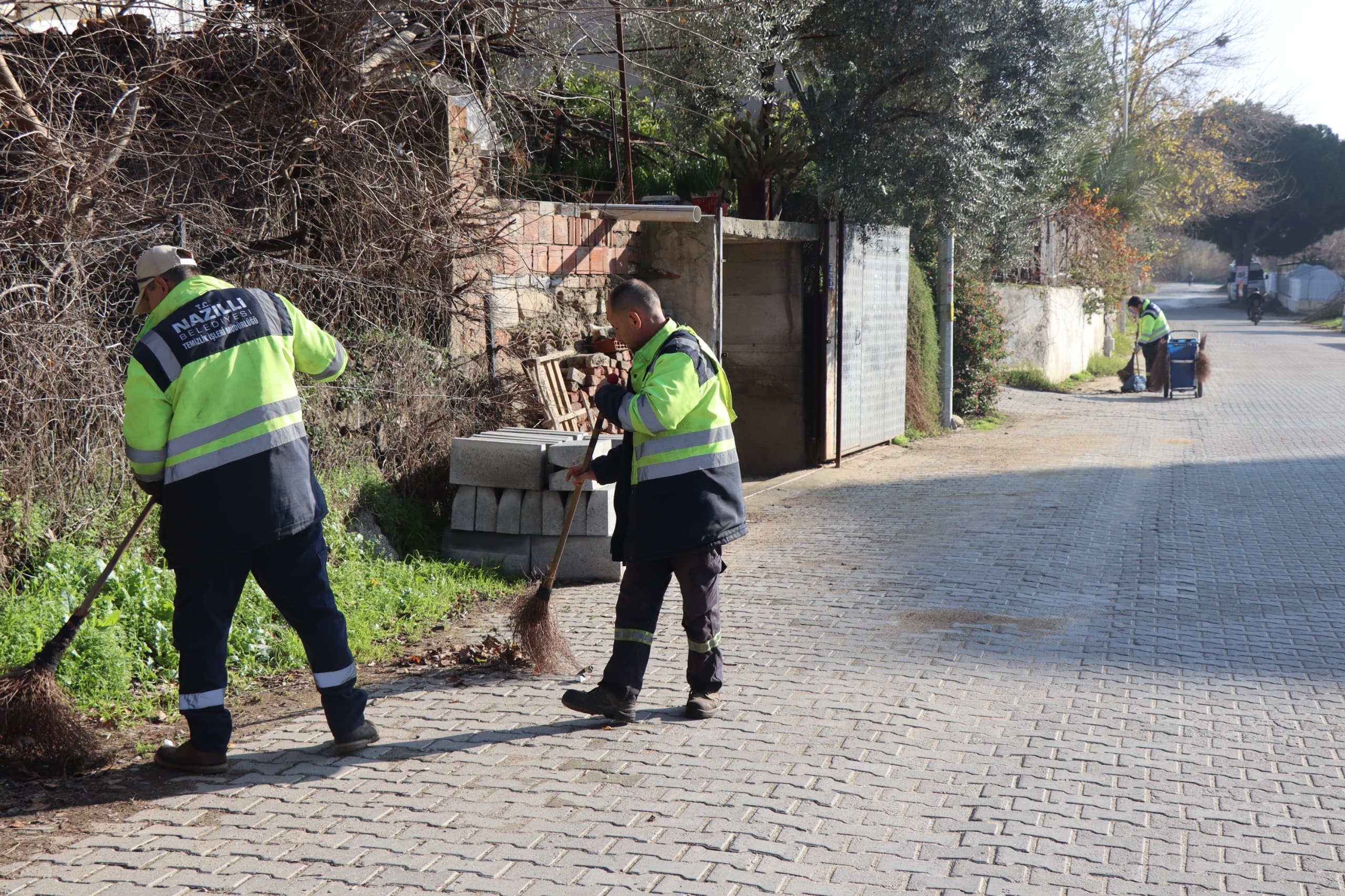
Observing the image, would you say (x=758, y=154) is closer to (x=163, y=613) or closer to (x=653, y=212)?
(x=653, y=212)

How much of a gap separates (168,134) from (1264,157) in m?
55.5

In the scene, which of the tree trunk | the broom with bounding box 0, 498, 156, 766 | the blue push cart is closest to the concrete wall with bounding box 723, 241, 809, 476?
the tree trunk

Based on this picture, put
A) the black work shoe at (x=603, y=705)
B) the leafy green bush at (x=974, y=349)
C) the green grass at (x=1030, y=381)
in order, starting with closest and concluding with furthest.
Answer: the black work shoe at (x=603, y=705) → the leafy green bush at (x=974, y=349) → the green grass at (x=1030, y=381)

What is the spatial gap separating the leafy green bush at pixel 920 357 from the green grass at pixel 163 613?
8.29 metres

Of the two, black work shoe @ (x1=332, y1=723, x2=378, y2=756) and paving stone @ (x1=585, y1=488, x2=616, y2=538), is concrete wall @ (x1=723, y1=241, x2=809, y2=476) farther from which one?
black work shoe @ (x1=332, y1=723, x2=378, y2=756)

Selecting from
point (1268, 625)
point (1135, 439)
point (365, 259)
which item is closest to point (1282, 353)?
point (1135, 439)

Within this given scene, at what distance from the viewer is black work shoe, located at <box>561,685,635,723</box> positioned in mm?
4520

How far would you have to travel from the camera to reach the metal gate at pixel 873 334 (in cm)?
1163

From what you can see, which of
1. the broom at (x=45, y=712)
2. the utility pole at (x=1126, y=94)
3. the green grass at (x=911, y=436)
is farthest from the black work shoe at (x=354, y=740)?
the utility pole at (x=1126, y=94)

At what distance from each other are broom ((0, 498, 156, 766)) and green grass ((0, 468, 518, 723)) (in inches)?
19.0

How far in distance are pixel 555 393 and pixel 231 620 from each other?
4.48 meters

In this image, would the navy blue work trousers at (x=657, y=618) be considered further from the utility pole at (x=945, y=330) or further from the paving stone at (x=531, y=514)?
the utility pole at (x=945, y=330)

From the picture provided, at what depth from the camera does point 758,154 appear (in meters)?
11.3

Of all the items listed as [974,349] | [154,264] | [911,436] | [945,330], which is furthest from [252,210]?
[974,349]
